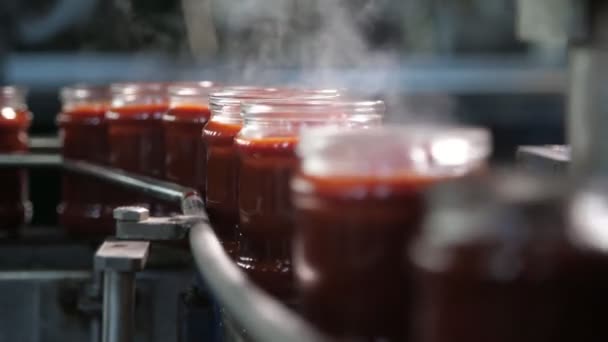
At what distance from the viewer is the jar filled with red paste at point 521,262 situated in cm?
59

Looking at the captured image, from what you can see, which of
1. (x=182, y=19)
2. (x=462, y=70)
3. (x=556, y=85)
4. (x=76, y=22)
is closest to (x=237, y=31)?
(x=182, y=19)

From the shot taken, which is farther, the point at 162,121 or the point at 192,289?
the point at 162,121

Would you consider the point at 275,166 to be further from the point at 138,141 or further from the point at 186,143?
the point at 138,141

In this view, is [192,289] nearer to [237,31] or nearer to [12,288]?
[12,288]

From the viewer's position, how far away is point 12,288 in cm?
154

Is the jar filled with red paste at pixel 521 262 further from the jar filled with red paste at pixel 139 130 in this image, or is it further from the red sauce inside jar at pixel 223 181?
the jar filled with red paste at pixel 139 130

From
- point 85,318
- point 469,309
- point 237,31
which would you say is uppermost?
point 237,31

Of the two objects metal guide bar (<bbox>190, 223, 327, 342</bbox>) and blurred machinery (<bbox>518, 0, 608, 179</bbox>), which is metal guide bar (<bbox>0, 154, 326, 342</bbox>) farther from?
blurred machinery (<bbox>518, 0, 608, 179</bbox>)

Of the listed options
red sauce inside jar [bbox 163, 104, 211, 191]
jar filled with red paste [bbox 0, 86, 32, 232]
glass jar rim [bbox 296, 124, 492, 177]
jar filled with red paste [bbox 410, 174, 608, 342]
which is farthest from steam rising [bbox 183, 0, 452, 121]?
jar filled with red paste [bbox 410, 174, 608, 342]

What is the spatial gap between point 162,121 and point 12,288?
1.23ft

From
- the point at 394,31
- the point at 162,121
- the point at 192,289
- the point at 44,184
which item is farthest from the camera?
the point at 394,31

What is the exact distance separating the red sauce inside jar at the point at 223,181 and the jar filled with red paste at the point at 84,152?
56 cm

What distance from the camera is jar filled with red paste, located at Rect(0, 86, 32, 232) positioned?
1871mm

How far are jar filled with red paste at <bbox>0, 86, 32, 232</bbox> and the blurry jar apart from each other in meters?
0.44
